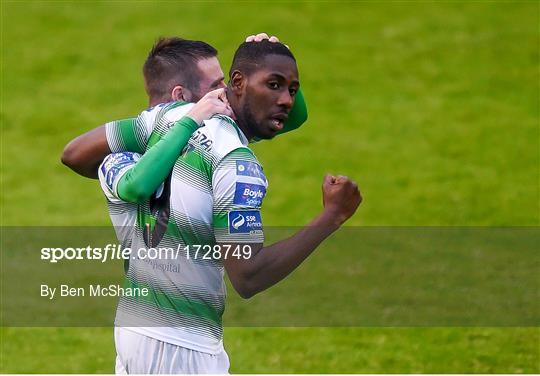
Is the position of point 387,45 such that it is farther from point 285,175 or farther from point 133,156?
point 133,156

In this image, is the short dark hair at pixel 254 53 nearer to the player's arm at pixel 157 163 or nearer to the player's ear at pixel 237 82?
the player's ear at pixel 237 82

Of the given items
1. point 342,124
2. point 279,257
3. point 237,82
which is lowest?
point 342,124

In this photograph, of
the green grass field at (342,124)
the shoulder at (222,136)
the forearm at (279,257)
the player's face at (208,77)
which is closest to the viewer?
the forearm at (279,257)

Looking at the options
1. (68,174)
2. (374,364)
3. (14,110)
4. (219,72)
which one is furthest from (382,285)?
(14,110)

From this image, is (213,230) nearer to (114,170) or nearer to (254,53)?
(114,170)

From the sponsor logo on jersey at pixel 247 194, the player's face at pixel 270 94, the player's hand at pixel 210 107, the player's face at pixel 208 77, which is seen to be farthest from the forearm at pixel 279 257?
the player's face at pixel 208 77

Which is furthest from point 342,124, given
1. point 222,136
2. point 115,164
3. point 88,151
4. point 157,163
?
point 157,163

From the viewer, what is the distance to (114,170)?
5695 millimetres

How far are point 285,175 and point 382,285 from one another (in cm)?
457

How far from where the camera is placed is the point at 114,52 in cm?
2208

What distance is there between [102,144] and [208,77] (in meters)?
0.72

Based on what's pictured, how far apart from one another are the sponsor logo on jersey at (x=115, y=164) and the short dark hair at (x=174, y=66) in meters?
0.58

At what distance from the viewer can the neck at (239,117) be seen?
5750 mm

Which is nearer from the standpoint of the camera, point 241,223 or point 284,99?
point 241,223
